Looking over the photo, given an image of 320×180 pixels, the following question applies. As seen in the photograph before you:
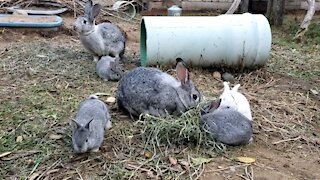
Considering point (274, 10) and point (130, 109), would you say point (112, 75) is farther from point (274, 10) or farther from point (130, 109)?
point (274, 10)

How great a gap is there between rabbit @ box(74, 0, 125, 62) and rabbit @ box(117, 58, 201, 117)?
1693 millimetres

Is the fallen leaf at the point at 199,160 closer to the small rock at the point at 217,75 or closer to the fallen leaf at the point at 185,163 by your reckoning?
the fallen leaf at the point at 185,163

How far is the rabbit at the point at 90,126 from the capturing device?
10.4 ft

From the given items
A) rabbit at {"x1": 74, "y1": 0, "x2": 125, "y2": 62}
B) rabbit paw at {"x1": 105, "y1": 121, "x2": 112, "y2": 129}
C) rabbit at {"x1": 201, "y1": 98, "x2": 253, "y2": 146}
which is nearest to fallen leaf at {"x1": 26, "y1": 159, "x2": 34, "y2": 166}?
rabbit paw at {"x1": 105, "y1": 121, "x2": 112, "y2": 129}

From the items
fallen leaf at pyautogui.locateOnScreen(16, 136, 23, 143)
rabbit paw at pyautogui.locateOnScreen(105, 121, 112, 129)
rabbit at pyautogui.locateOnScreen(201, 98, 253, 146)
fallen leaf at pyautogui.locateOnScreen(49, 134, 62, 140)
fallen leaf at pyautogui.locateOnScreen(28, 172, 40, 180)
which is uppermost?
rabbit at pyautogui.locateOnScreen(201, 98, 253, 146)

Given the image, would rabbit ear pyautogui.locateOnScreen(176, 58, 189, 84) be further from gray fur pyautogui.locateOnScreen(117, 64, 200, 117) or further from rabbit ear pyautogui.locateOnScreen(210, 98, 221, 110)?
rabbit ear pyautogui.locateOnScreen(210, 98, 221, 110)

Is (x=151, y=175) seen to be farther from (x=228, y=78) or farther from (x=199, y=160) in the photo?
(x=228, y=78)

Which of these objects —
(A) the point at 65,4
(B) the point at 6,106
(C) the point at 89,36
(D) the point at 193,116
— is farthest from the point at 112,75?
(A) the point at 65,4

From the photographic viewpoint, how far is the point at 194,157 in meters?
3.31

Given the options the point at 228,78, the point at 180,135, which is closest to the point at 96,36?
the point at 228,78

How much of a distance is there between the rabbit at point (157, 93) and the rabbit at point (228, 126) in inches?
8.4

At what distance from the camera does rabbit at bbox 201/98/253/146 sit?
3.48 meters

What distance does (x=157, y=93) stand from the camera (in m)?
3.82

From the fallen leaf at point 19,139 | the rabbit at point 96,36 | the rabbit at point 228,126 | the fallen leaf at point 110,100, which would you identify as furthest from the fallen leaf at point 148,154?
the rabbit at point 96,36
